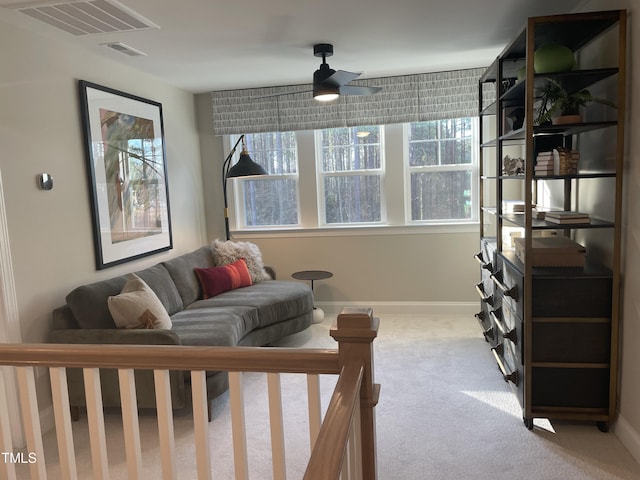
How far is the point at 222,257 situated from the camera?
4.53 m

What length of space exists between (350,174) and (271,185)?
0.85 metres

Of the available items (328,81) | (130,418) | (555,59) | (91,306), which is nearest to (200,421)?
(130,418)

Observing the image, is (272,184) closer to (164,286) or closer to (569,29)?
(164,286)

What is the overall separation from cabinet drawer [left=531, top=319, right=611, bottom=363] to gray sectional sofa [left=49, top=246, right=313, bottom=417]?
183cm

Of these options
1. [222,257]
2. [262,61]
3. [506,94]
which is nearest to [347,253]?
[222,257]

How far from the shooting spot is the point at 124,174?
376 cm

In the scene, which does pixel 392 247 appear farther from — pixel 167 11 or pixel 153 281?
pixel 167 11

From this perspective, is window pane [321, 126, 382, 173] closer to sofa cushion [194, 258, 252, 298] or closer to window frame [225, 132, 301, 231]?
window frame [225, 132, 301, 231]

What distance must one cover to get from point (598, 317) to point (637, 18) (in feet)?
4.75

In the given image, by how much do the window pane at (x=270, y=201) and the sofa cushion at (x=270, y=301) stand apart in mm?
1102

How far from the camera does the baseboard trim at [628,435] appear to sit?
7.72 ft

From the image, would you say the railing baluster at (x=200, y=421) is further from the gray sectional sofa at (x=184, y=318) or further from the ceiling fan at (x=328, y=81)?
the ceiling fan at (x=328, y=81)

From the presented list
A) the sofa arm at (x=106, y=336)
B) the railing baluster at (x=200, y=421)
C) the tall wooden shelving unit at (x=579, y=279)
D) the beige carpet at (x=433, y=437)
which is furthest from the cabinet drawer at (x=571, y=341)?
the sofa arm at (x=106, y=336)

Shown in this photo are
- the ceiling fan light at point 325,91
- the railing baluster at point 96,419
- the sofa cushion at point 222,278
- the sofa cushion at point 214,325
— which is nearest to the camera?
the railing baluster at point 96,419
